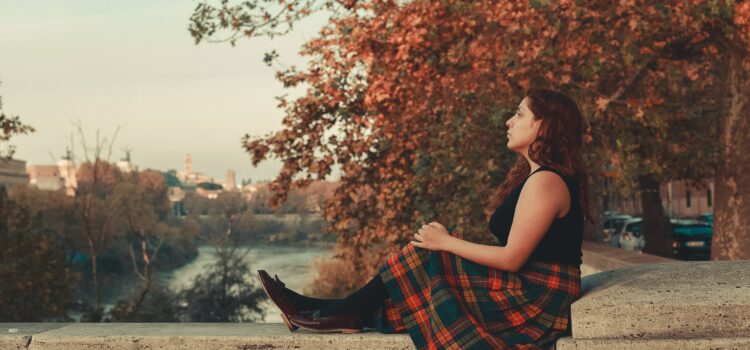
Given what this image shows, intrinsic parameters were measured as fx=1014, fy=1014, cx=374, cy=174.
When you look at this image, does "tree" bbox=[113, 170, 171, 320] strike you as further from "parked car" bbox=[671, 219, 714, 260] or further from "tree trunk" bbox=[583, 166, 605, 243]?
"parked car" bbox=[671, 219, 714, 260]

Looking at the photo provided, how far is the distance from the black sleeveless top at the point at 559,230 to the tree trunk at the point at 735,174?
8.95 m

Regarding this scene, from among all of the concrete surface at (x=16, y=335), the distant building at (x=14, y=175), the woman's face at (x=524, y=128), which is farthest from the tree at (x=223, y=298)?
the distant building at (x=14, y=175)

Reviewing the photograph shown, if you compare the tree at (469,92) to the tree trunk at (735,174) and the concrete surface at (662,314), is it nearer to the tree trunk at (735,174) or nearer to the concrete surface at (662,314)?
the tree trunk at (735,174)

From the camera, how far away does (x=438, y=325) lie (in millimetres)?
4398

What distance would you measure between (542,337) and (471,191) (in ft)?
37.0

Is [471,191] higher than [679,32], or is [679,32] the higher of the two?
[679,32]

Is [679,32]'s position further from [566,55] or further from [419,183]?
[419,183]

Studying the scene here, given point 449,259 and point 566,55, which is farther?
point 566,55

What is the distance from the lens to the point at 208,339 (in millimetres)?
4695

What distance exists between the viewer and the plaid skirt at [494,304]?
14.3 feet

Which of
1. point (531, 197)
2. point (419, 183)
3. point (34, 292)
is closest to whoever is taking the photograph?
point (531, 197)

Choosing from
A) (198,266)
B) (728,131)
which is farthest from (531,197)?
(198,266)

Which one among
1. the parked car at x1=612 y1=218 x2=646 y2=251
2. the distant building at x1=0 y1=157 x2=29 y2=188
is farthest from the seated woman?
the distant building at x1=0 y1=157 x2=29 y2=188

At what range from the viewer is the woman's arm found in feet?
14.0
